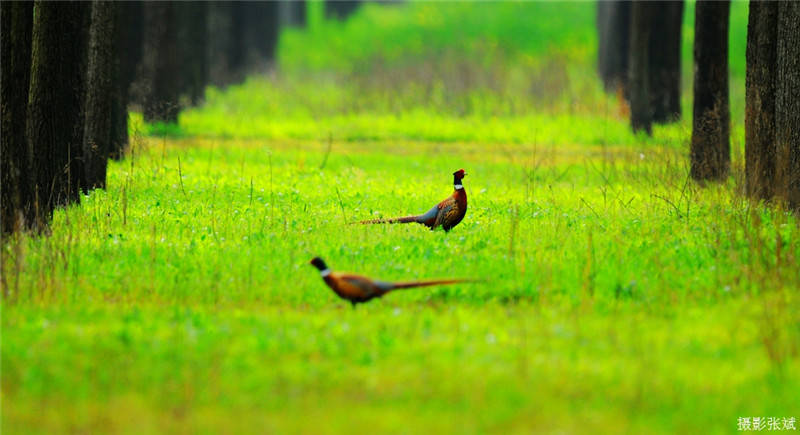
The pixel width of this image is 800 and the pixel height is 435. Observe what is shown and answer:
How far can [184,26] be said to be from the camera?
28500 mm

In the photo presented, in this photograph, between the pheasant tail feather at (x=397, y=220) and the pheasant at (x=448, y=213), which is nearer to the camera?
the pheasant at (x=448, y=213)

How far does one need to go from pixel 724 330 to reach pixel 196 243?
16.7ft

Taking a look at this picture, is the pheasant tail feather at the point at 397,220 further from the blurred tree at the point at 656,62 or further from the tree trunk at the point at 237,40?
the tree trunk at the point at 237,40

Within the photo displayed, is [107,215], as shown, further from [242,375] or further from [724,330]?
[724,330]

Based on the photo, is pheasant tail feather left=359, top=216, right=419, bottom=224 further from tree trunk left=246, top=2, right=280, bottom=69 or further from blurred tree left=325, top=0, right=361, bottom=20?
blurred tree left=325, top=0, right=361, bottom=20

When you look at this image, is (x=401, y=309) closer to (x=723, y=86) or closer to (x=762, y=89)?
(x=762, y=89)

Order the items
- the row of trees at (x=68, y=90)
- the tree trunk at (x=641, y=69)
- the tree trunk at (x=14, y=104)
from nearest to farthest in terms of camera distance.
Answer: the tree trunk at (x=14, y=104) < the row of trees at (x=68, y=90) < the tree trunk at (x=641, y=69)

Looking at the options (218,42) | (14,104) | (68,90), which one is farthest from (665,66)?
(218,42)

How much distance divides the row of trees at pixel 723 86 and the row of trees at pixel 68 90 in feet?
22.4

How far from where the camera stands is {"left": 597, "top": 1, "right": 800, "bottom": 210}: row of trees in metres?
12.4

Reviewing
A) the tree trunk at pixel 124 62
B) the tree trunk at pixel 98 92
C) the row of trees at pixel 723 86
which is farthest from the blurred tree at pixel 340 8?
the tree trunk at pixel 98 92

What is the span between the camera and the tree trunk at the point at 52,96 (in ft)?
40.7

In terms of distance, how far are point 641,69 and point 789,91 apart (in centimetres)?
1094

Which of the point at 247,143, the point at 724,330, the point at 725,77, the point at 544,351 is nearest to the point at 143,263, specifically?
the point at 544,351
